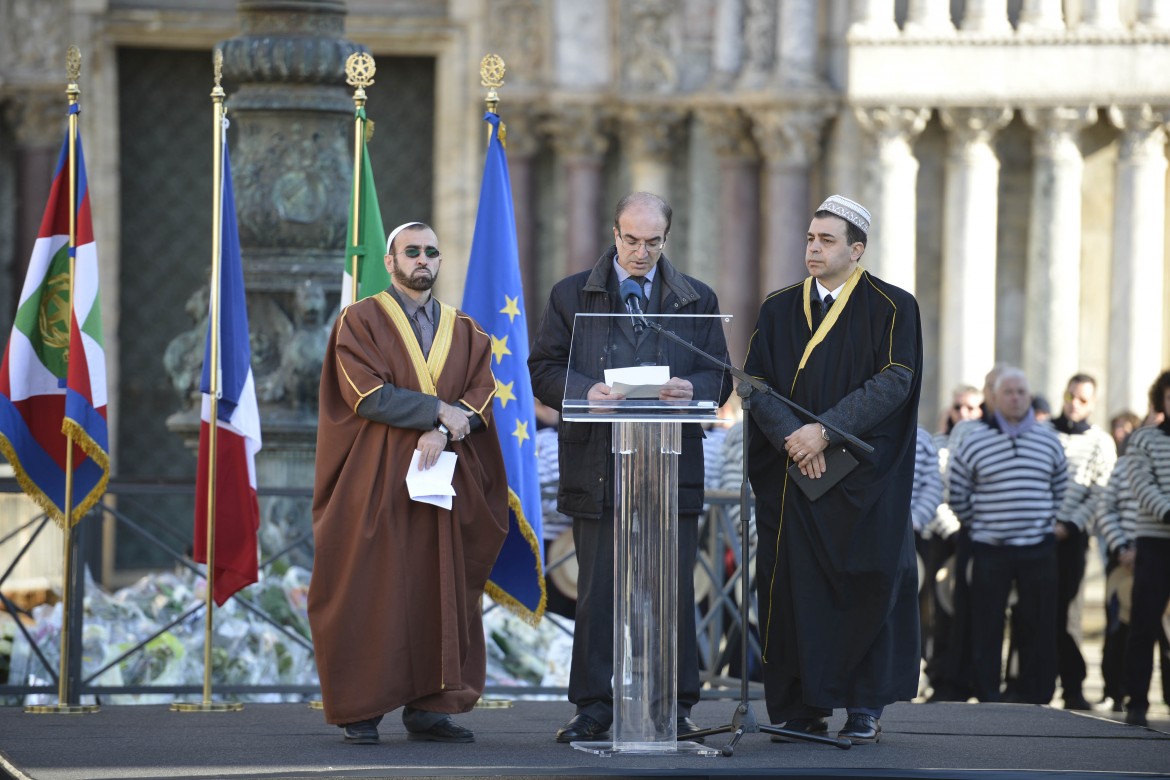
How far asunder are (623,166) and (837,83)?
1.72 meters

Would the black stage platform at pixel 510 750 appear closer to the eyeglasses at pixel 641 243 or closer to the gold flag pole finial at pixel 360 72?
the eyeglasses at pixel 641 243

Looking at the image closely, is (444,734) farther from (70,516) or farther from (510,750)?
(70,516)

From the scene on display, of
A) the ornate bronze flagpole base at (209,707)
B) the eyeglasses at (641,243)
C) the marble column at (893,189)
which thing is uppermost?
the marble column at (893,189)

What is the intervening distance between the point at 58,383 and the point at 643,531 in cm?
296

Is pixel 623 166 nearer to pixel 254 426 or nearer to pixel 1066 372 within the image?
pixel 1066 372

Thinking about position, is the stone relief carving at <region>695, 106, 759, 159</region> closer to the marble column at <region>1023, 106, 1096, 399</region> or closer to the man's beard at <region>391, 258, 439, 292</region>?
the marble column at <region>1023, 106, 1096, 399</region>

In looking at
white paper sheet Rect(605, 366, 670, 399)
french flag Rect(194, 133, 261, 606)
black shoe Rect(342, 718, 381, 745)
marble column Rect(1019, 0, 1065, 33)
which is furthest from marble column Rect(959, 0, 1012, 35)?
black shoe Rect(342, 718, 381, 745)

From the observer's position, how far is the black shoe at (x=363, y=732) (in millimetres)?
7477

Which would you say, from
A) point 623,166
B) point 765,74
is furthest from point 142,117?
point 765,74

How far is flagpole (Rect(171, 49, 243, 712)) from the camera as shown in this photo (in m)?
8.88

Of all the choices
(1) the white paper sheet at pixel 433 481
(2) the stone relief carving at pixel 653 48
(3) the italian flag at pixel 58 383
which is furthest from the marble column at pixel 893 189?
(1) the white paper sheet at pixel 433 481

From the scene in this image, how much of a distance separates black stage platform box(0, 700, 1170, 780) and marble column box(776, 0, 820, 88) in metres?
6.40

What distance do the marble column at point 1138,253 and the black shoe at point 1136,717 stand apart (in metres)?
3.89

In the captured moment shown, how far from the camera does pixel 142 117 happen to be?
16.1m
